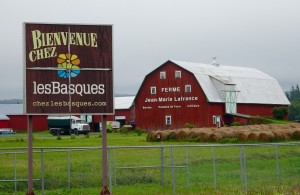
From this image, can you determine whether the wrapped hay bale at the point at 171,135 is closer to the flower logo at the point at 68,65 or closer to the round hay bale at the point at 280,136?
the round hay bale at the point at 280,136

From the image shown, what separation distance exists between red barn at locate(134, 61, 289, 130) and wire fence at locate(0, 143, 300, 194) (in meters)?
39.8

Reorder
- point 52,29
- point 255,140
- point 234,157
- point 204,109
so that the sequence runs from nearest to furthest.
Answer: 1. point 52,29
2. point 234,157
3. point 255,140
4. point 204,109

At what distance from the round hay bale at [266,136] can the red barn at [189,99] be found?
2780 centimetres

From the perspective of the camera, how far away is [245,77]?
87.7 metres

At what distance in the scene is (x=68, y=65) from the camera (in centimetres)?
1833

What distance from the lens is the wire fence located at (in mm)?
22828

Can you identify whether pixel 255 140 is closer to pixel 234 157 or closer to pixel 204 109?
pixel 234 157

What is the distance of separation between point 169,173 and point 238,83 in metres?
55.9

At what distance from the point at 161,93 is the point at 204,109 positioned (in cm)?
622

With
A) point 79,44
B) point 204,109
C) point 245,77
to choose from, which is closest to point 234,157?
point 79,44

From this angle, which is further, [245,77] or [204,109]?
[245,77]

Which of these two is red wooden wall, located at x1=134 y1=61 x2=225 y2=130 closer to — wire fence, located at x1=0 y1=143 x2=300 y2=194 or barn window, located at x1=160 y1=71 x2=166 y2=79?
barn window, located at x1=160 y1=71 x2=166 y2=79

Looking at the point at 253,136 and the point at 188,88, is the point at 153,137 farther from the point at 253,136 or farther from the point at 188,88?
the point at 188,88

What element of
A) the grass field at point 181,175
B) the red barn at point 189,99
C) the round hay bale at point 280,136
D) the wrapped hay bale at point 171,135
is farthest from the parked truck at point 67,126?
the grass field at point 181,175
